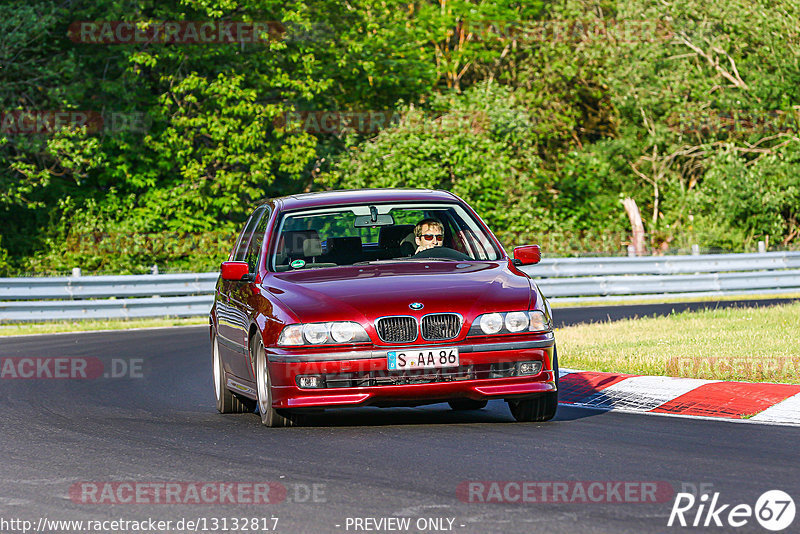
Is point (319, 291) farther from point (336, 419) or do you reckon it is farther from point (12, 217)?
point (12, 217)

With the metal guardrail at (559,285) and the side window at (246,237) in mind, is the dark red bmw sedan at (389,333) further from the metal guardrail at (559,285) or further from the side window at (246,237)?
the metal guardrail at (559,285)

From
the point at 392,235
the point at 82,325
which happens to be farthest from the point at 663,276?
the point at 392,235

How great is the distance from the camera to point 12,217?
114 ft

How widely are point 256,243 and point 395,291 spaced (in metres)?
2.24

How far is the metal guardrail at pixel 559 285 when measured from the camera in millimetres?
25531

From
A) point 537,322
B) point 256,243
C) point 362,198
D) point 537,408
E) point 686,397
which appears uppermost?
point 362,198

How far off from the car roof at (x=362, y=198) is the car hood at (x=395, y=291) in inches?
34.3

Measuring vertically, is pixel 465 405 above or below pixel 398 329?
below

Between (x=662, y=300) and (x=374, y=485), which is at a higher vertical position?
(x=374, y=485)

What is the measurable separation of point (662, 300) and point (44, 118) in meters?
15.1

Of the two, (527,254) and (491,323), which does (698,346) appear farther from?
(491,323)

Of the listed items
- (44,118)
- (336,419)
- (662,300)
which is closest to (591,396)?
(336,419)

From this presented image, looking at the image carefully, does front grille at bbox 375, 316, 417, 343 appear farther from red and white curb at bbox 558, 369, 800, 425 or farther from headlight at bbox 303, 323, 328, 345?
red and white curb at bbox 558, 369, 800, 425

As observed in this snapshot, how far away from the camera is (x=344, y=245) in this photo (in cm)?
1058
